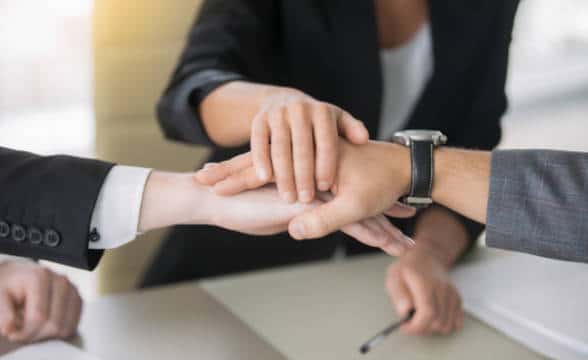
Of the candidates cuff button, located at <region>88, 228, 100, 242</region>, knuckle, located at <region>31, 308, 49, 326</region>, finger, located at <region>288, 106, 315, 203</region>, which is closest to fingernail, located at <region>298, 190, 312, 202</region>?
finger, located at <region>288, 106, 315, 203</region>

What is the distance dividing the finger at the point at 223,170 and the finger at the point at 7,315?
24cm

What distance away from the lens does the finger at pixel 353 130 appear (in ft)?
2.08

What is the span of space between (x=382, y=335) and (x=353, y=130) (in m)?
0.27

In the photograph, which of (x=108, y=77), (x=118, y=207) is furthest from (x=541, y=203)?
(x=108, y=77)

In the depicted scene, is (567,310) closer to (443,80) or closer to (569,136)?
(569,136)

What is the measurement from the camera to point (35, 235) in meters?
0.64

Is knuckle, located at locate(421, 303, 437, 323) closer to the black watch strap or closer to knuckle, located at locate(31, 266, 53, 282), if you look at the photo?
the black watch strap

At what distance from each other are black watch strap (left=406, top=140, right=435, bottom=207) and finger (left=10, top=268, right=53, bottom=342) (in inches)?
15.6

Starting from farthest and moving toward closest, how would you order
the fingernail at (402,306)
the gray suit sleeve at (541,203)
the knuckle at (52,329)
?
1. the fingernail at (402,306)
2. the knuckle at (52,329)
3. the gray suit sleeve at (541,203)

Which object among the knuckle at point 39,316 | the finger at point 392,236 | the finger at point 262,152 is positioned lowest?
the knuckle at point 39,316

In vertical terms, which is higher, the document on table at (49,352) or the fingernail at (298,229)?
the fingernail at (298,229)

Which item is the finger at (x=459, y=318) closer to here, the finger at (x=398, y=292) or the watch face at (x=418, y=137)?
the finger at (x=398, y=292)

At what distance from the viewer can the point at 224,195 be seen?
0.65 metres

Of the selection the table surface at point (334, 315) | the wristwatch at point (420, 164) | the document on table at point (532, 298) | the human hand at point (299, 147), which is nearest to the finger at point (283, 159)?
the human hand at point (299, 147)
